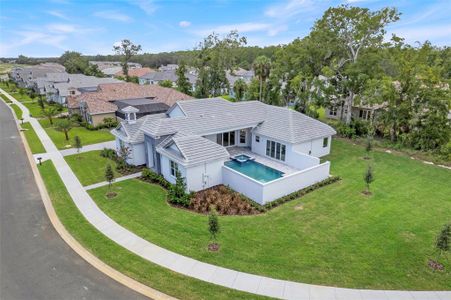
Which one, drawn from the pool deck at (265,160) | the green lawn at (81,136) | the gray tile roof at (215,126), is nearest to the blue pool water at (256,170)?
the pool deck at (265,160)

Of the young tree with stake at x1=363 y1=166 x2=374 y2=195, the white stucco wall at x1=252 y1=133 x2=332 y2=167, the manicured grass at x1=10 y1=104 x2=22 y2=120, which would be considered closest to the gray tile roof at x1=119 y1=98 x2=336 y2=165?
the white stucco wall at x1=252 y1=133 x2=332 y2=167

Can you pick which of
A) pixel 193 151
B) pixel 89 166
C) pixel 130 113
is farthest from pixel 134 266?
pixel 130 113

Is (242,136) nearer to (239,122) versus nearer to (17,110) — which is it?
(239,122)

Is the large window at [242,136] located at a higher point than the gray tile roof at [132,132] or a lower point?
lower

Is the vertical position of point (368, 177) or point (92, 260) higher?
point (368, 177)

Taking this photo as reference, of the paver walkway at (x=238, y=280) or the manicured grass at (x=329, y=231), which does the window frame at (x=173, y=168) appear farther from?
the paver walkway at (x=238, y=280)

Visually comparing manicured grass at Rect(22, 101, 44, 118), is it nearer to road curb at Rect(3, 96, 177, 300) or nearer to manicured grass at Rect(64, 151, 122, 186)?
manicured grass at Rect(64, 151, 122, 186)

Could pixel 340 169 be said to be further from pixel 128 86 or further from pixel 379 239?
pixel 128 86
